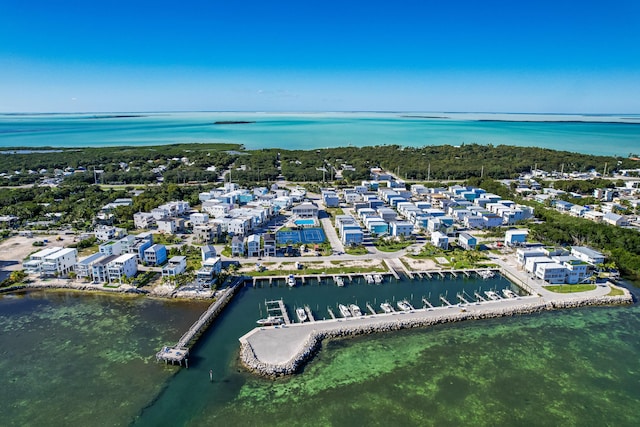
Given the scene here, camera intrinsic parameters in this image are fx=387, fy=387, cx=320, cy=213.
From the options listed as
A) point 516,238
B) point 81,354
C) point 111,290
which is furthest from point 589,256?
point 111,290

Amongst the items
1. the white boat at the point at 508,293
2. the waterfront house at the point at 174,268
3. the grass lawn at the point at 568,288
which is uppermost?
the waterfront house at the point at 174,268

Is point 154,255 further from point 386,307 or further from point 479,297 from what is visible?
point 479,297

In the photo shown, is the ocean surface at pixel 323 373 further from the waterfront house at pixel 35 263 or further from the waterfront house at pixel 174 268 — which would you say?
the waterfront house at pixel 35 263

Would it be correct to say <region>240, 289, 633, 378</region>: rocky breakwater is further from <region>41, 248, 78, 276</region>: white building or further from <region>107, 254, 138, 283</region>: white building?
<region>41, 248, 78, 276</region>: white building

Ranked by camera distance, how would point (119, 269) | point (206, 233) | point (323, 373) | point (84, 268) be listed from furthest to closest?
point (206, 233)
point (84, 268)
point (119, 269)
point (323, 373)

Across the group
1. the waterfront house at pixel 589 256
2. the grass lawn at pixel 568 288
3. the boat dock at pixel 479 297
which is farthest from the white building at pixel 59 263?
the waterfront house at pixel 589 256

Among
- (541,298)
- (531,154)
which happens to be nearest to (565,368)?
(541,298)
